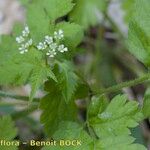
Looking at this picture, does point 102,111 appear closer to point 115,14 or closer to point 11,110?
point 11,110

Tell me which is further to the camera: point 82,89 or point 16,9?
point 16,9

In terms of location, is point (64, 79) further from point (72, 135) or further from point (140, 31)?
point (140, 31)

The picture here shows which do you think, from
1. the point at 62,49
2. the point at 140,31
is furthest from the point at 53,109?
the point at 140,31

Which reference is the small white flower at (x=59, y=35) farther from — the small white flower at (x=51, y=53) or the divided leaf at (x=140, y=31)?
the divided leaf at (x=140, y=31)

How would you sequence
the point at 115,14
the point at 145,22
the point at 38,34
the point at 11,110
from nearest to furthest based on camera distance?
1. the point at 145,22
2. the point at 38,34
3. the point at 11,110
4. the point at 115,14

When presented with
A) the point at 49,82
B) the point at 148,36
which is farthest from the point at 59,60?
the point at 148,36

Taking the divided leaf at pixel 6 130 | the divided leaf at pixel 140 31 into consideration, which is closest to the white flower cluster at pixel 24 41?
the divided leaf at pixel 6 130

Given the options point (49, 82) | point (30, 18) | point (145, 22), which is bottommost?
point (49, 82)
